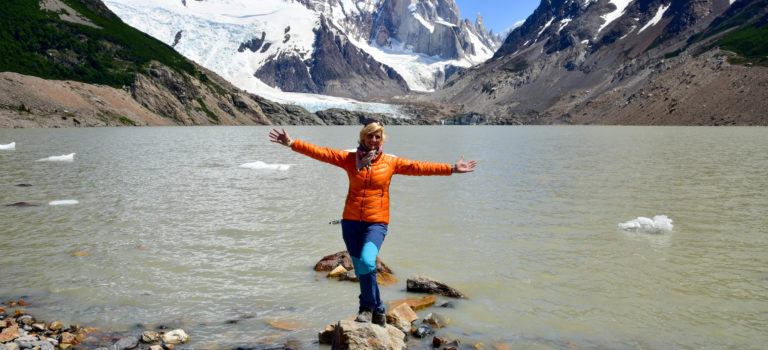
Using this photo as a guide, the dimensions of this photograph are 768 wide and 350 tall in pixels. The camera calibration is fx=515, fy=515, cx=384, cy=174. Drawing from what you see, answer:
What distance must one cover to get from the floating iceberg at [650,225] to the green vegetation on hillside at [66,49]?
14088 cm

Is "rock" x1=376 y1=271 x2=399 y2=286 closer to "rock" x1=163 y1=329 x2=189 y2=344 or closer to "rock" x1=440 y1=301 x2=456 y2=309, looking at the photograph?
"rock" x1=440 y1=301 x2=456 y2=309

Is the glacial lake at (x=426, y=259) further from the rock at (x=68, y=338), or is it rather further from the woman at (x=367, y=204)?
the woman at (x=367, y=204)

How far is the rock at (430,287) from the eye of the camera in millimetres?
10086

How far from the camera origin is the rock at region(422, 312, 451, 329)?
8547mm

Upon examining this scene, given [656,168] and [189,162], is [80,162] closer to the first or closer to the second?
[189,162]

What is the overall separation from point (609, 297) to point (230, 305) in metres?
7.18

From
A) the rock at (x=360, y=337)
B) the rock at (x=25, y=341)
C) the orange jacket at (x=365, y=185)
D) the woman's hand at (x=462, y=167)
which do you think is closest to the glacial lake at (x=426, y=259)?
the rock at (x=25, y=341)

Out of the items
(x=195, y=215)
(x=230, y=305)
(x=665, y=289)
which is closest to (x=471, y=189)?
(x=195, y=215)

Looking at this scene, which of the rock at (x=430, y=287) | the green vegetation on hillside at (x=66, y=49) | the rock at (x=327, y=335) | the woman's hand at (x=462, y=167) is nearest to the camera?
the rock at (x=327, y=335)

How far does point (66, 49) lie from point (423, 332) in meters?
164

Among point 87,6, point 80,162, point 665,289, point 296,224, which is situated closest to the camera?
point 665,289

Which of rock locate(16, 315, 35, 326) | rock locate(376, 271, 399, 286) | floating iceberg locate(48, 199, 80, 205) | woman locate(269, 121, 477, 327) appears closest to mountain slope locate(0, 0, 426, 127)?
floating iceberg locate(48, 199, 80, 205)

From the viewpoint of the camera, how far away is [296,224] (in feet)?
56.0

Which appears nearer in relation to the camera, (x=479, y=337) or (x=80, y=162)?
(x=479, y=337)
